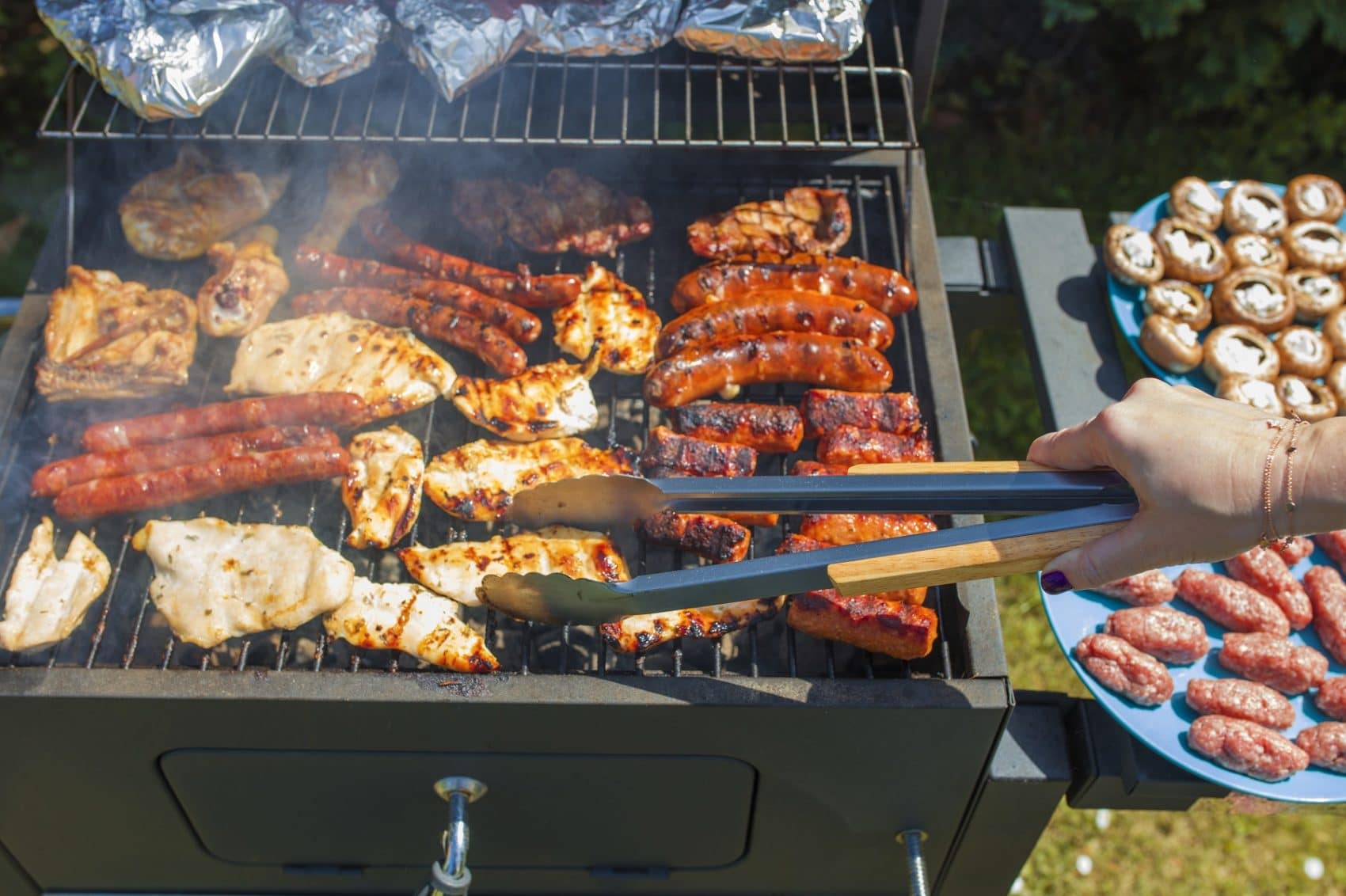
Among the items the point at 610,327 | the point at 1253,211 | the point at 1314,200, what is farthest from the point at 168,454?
the point at 1314,200

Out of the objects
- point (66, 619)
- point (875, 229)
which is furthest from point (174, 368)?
point (875, 229)

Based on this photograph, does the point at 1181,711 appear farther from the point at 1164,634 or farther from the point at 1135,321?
the point at 1135,321

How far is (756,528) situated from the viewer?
348cm

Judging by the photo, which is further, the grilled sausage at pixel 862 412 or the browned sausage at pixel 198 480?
the grilled sausage at pixel 862 412

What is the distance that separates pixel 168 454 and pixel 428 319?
0.93 metres

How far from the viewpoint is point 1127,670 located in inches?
121

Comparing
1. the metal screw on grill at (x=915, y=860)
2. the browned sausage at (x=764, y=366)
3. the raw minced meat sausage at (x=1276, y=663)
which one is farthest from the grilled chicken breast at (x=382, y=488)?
the raw minced meat sausage at (x=1276, y=663)

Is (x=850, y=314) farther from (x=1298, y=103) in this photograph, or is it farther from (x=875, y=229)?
(x=1298, y=103)

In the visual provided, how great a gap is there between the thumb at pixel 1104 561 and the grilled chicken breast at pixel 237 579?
1.94m

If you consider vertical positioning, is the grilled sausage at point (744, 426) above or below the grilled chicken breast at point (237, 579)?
above

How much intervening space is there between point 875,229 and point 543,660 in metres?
2.05

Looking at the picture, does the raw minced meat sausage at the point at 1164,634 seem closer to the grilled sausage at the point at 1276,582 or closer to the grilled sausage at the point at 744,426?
the grilled sausage at the point at 1276,582

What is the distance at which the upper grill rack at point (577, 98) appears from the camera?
3.69m

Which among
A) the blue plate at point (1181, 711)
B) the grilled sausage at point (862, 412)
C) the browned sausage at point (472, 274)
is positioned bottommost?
the blue plate at point (1181, 711)
